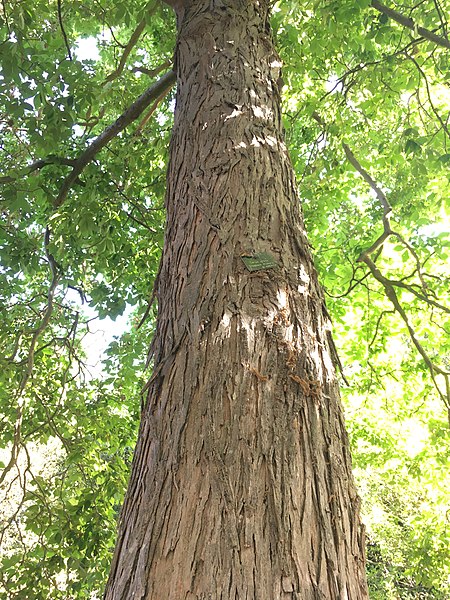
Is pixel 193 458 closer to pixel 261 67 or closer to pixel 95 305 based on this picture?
pixel 261 67

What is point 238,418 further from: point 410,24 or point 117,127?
point 410,24

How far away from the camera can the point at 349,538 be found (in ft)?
3.65

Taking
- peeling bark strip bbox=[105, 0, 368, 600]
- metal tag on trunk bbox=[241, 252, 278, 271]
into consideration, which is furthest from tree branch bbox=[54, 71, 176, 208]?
metal tag on trunk bbox=[241, 252, 278, 271]

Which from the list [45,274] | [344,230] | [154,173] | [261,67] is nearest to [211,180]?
[261,67]

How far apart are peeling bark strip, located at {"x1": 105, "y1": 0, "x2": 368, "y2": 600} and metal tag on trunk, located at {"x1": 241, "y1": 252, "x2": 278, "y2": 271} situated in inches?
0.4

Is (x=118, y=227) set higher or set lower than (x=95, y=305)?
higher

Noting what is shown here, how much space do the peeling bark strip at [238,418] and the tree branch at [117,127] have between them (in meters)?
2.17

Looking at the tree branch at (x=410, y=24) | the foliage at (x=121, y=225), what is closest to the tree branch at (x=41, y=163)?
the foliage at (x=121, y=225)

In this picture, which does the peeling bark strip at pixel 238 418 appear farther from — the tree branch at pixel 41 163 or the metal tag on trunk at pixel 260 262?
the tree branch at pixel 41 163

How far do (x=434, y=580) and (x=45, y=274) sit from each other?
19.9ft

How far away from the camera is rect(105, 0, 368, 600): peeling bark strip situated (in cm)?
98

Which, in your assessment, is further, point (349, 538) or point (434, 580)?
point (434, 580)

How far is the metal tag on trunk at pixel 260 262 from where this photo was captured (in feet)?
4.75

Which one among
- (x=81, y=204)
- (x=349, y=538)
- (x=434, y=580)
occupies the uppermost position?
(x=81, y=204)
